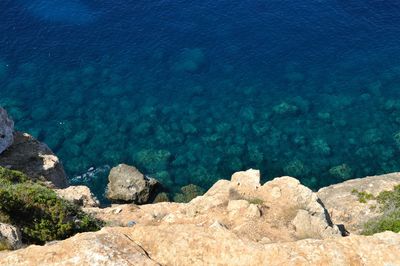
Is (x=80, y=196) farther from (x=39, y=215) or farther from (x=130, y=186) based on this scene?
(x=130, y=186)

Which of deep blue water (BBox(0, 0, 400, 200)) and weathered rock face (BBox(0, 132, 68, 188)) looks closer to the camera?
weathered rock face (BBox(0, 132, 68, 188))

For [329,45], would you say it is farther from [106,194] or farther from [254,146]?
[106,194]

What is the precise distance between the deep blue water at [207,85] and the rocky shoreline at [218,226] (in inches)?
376

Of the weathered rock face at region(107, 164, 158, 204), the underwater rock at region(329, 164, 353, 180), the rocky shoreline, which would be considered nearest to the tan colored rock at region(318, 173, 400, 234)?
the rocky shoreline

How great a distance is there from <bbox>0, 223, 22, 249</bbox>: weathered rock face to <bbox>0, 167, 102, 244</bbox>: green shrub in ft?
8.77

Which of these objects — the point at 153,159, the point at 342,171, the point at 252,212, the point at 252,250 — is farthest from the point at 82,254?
the point at 342,171

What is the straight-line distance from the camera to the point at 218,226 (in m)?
24.4

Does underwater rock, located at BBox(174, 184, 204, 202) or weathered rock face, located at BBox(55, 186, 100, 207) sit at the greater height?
weathered rock face, located at BBox(55, 186, 100, 207)

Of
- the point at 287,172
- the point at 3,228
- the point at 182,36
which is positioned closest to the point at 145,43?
the point at 182,36

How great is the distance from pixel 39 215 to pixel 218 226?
1252cm

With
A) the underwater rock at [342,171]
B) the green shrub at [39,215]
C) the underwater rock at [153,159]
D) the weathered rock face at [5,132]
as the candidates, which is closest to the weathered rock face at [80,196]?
the green shrub at [39,215]

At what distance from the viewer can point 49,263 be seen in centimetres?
2053

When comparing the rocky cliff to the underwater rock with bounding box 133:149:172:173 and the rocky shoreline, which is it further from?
the underwater rock with bounding box 133:149:172:173

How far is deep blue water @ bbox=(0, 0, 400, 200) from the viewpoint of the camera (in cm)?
6134
